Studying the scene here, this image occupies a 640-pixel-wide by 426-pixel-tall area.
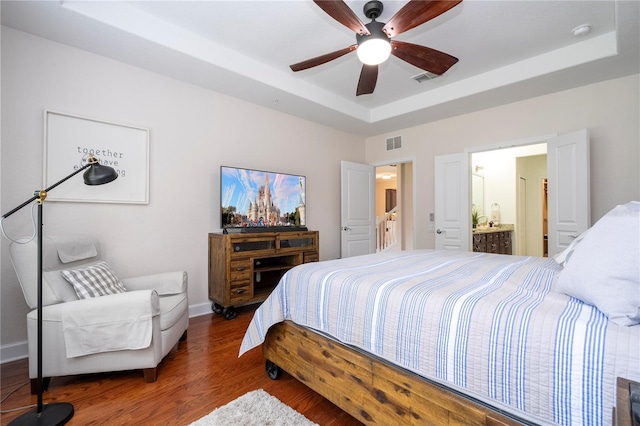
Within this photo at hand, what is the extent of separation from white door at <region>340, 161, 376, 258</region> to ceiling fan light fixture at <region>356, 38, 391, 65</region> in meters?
2.66

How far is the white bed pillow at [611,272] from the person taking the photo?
91 centimetres

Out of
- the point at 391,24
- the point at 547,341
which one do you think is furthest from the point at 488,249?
the point at 547,341

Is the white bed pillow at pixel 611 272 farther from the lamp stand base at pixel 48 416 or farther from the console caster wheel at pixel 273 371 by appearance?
the lamp stand base at pixel 48 416

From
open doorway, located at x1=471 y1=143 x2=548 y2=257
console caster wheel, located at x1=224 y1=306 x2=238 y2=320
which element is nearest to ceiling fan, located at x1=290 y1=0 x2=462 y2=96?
console caster wheel, located at x1=224 y1=306 x2=238 y2=320

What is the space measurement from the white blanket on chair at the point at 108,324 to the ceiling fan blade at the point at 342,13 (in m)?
2.17

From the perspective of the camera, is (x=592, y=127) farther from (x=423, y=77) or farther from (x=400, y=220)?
(x=400, y=220)

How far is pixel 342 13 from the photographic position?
1895 mm

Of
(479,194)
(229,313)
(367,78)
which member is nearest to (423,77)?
(367,78)

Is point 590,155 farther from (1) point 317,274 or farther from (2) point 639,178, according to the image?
(1) point 317,274

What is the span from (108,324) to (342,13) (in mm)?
2480

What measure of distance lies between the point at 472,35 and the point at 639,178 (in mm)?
2307

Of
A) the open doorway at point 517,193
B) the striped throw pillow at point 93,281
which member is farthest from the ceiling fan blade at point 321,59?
the open doorway at point 517,193

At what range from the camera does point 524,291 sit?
1.28 metres

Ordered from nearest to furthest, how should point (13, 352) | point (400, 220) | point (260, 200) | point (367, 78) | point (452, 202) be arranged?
point (13, 352)
point (367, 78)
point (260, 200)
point (452, 202)
point (400, 220)
